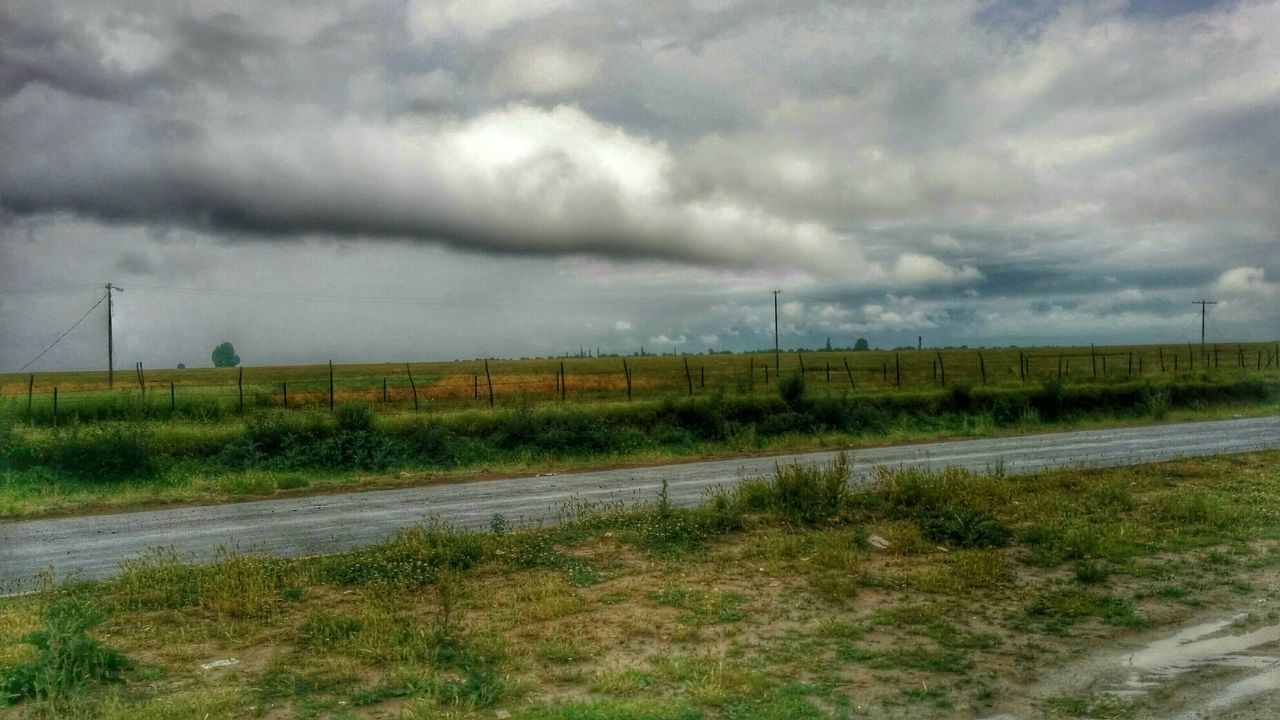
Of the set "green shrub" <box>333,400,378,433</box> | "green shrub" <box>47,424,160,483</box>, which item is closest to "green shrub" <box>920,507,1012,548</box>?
"green shrub" <box>333,400,378,433</box>

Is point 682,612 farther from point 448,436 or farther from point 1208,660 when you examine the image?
point 448,436

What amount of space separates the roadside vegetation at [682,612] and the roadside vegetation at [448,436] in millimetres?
10008

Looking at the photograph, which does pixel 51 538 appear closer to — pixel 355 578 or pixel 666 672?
pixel 355 578

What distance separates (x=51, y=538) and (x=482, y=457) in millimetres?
11522

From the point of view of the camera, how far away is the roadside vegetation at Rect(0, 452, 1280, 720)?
6.29 metres

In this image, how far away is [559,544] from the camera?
1154 centimetres

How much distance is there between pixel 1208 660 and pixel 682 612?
432 cm

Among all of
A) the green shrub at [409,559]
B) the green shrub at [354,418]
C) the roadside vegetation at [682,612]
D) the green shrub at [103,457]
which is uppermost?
the green shrub at [354,418]

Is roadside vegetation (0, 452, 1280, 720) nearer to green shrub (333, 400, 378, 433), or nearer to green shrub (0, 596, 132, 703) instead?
green shrub (0, 596, 132, 703)

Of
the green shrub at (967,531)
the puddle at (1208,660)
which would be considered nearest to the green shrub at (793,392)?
the green shrub at (967,531)

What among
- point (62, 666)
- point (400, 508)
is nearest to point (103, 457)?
point (400, 508)

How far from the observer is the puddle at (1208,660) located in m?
6.30

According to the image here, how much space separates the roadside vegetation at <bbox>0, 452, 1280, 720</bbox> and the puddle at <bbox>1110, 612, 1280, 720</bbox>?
0.32 meters

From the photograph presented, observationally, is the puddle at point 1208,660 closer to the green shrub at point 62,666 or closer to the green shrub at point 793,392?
the green shrub at point 62,666
